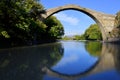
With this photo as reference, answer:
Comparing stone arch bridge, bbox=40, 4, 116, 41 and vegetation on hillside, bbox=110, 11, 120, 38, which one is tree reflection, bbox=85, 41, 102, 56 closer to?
vegetation on hillside, bbox=110, 11, 120, 38

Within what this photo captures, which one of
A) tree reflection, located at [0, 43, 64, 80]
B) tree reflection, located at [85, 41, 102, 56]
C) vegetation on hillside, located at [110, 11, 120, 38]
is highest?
vegetation on hillside, located at [110, 11, 120, 38]

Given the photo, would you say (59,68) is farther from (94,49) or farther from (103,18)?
(103,18)

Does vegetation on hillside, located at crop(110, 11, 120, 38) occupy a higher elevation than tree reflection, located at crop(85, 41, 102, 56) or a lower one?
higher

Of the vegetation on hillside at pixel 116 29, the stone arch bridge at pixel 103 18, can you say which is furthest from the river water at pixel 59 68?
the stone arch bridge at pixel 103 18

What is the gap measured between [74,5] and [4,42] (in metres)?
35.1

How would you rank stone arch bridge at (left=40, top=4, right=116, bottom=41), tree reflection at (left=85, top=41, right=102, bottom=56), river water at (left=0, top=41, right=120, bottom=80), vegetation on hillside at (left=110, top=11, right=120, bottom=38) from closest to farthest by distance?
1. river water at (left=0, top=41, right=120, bottom=80)
2. tree reflection at (left=85, top=41, right=102, bottom=56)
3. vegetation on hillside at (left=110, top=11, right=120, bottom=38)
4. stone arch bridge at (left=40, top=4, right=116, bottom=41)

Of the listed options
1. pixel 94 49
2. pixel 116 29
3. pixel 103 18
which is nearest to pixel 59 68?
pixel 94 49

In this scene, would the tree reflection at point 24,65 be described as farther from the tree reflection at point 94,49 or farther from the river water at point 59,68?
the tree reflection at point 94,49

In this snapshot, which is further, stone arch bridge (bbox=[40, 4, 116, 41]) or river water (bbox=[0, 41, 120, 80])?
stone arch bridge (bbox=[40, 4, 116, 41])

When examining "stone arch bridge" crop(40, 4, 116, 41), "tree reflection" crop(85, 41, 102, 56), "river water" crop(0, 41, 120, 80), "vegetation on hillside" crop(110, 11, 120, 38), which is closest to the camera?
"river water" crop(0, 41, 120, 80)

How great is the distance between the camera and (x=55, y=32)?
222ft

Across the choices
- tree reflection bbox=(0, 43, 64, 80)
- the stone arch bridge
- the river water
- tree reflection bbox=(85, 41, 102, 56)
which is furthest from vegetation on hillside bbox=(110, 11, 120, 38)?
tree reflection bbox=(0, 43, 64, 80)

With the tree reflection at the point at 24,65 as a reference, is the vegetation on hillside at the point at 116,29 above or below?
above

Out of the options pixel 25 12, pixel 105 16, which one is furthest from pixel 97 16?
pixel 25 12
